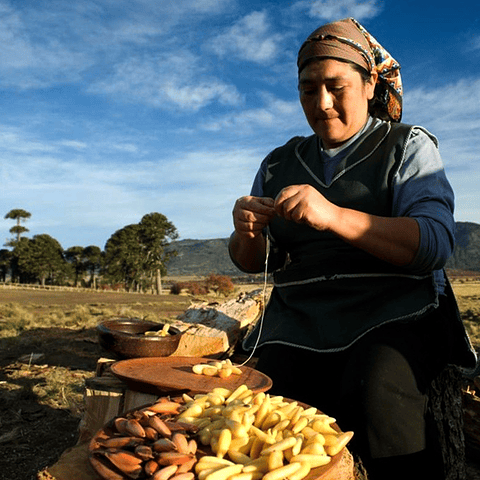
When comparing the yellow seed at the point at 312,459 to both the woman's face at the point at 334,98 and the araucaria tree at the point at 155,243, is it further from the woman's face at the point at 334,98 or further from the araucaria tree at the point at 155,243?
the araucaria tree at the point at 155,243

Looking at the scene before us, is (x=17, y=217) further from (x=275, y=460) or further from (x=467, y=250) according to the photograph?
(x=467, y=250)

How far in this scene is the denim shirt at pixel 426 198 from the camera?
2094 millimetres

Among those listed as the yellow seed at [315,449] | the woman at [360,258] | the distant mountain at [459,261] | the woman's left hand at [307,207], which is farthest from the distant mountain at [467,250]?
the yellow seed at [315,449]

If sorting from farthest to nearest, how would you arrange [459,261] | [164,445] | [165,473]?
[459,261]
[164,445]
[165,473]

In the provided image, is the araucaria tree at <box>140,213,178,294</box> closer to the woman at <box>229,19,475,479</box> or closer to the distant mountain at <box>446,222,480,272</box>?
the woman at <box>229,19,475,479</box>

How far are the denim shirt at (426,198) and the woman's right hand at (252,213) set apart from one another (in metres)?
0.44

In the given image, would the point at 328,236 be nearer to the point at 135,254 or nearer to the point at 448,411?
the point at 448,411

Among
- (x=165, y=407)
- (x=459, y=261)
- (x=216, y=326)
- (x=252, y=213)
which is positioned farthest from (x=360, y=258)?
(x=459, y=261)

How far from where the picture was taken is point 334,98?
2398 mm

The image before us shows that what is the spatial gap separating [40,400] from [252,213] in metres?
3.89

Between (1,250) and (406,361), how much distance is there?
5765 centimetres

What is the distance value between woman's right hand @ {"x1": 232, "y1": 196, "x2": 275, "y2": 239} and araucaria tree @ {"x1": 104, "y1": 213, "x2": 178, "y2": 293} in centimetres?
4111

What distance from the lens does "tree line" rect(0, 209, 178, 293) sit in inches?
1724

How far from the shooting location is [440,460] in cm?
198
